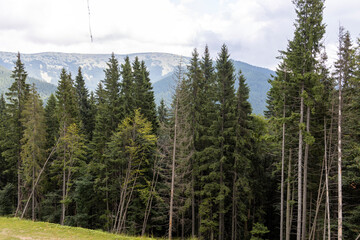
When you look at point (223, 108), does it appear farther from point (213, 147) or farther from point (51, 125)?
point (51, 125)

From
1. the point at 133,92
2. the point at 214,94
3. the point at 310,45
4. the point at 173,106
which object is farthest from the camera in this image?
the point at 133,92

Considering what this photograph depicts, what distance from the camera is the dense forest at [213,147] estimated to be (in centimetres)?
1608

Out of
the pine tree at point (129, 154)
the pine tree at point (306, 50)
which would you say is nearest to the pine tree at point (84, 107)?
the pine tree at point (129, 154)

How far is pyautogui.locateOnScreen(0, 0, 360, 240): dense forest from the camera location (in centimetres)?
1608

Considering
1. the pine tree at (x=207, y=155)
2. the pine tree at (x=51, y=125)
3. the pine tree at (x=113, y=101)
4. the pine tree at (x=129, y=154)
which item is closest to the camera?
the pine tree at (x=207, y=155)

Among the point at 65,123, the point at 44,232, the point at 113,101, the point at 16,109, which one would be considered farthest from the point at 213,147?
the point at 16,109

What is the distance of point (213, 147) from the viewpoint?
2180 cm

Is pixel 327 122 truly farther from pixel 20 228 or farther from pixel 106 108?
pixel 20 228

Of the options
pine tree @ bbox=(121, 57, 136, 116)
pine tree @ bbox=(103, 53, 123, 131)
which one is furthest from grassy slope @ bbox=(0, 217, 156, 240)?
pine tree @ bbox=(121, 57, 136, 116)

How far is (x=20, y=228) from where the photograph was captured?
54.1 feet

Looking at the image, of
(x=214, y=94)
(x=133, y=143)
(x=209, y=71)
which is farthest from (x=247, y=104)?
(x=133, y=143)

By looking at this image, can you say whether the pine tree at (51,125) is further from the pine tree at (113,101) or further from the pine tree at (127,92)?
the pine tree at (127,92)

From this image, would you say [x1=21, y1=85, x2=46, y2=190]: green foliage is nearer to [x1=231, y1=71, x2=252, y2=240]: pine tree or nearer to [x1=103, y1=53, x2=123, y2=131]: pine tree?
[x1=103, y1=53, x2=123, y2=131]: pine tree

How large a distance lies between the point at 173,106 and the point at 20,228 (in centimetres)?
1410
